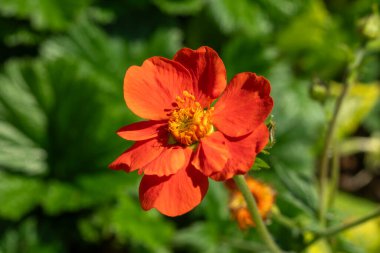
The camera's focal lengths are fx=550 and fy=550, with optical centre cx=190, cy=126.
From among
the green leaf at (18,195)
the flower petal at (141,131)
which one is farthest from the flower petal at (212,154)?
the green leaf at (18,195)

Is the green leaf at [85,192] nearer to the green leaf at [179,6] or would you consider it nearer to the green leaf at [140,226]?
the green leaf at [140,226]

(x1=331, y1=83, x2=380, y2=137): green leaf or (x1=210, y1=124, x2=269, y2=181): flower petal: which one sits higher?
(x1=210, y1=124, x2=269, y2=181): flower petal

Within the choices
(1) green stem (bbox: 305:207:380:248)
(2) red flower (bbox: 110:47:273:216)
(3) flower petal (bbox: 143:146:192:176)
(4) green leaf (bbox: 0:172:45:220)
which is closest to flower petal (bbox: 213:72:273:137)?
(2) red flower (bbox: 110:47:273:216)

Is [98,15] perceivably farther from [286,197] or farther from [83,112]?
[286,197]

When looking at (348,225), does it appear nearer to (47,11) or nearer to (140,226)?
(140,226)

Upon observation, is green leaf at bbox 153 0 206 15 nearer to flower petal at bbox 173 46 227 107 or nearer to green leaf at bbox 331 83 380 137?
green leaf at bbox 331 83 380 137

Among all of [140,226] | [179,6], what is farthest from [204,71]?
[179,6]
